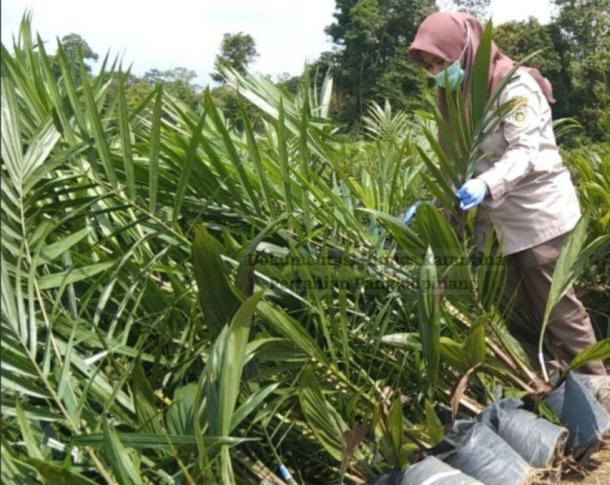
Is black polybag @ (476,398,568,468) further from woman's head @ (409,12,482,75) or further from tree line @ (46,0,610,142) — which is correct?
tree line @ (46,0,610,142)

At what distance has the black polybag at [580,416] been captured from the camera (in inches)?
69.2

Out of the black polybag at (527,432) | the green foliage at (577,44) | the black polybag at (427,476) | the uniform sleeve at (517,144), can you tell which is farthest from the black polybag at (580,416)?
the green foliage at (577,44)

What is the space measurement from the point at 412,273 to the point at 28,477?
96cm

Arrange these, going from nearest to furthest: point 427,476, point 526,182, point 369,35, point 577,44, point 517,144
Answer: point 427,476, point 517,144, point 526,182, point 577,44, point 369,35

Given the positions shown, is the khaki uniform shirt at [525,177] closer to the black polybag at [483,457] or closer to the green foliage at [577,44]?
the black polybag at [483,457]

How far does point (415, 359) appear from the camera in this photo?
1.71m

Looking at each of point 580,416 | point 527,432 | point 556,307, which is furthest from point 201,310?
point 556,307

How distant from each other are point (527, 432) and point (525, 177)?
2.16ft

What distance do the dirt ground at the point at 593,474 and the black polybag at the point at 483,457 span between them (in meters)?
0.19

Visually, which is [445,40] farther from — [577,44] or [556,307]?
[577,44]

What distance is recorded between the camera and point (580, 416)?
176 centimetres

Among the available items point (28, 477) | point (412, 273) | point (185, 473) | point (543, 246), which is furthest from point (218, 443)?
point (543, 246)

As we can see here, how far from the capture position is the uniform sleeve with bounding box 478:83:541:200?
1871mm

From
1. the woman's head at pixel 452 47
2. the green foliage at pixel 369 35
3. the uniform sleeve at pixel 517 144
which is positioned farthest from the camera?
the green foliage at pixel 369 35
